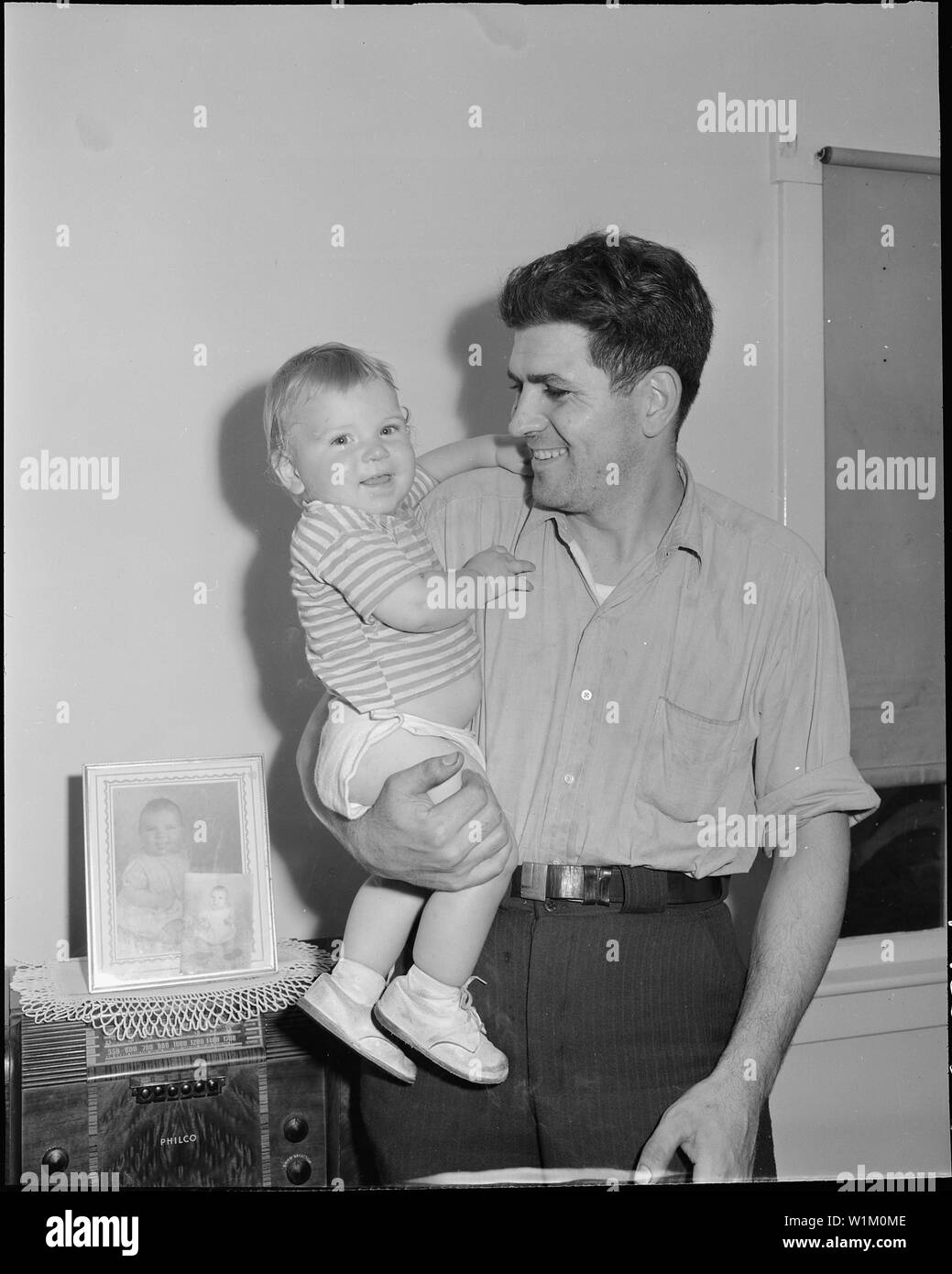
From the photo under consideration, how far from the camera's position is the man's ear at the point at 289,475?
140 cm

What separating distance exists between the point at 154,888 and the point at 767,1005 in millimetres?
792

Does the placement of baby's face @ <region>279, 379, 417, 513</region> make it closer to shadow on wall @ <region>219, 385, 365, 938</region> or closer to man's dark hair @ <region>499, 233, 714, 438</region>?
man's dark hair @ <region>499, 233, 714, 438</region>

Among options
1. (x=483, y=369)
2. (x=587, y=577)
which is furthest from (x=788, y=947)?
(x=483, y=369)

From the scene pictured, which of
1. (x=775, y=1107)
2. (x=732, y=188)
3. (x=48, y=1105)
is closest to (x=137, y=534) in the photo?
(x=48, y=1105)

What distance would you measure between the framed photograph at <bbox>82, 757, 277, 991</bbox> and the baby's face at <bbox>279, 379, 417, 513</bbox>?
444 mm

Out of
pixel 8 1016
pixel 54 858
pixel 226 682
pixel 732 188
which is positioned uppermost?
pixel 732 188

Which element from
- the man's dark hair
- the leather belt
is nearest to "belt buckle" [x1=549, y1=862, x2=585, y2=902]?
the leather belt

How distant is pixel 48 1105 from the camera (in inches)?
58.5

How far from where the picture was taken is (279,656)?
1719mm

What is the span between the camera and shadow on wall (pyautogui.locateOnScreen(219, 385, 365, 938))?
170cm

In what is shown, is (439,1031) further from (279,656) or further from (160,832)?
(279,656)

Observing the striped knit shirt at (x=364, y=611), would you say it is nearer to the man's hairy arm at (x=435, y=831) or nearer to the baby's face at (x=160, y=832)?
the man's hairy arm at (x=435, y=831)

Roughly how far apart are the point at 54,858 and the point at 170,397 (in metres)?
0.66

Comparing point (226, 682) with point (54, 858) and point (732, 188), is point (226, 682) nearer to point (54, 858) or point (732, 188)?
point (54, 858)
